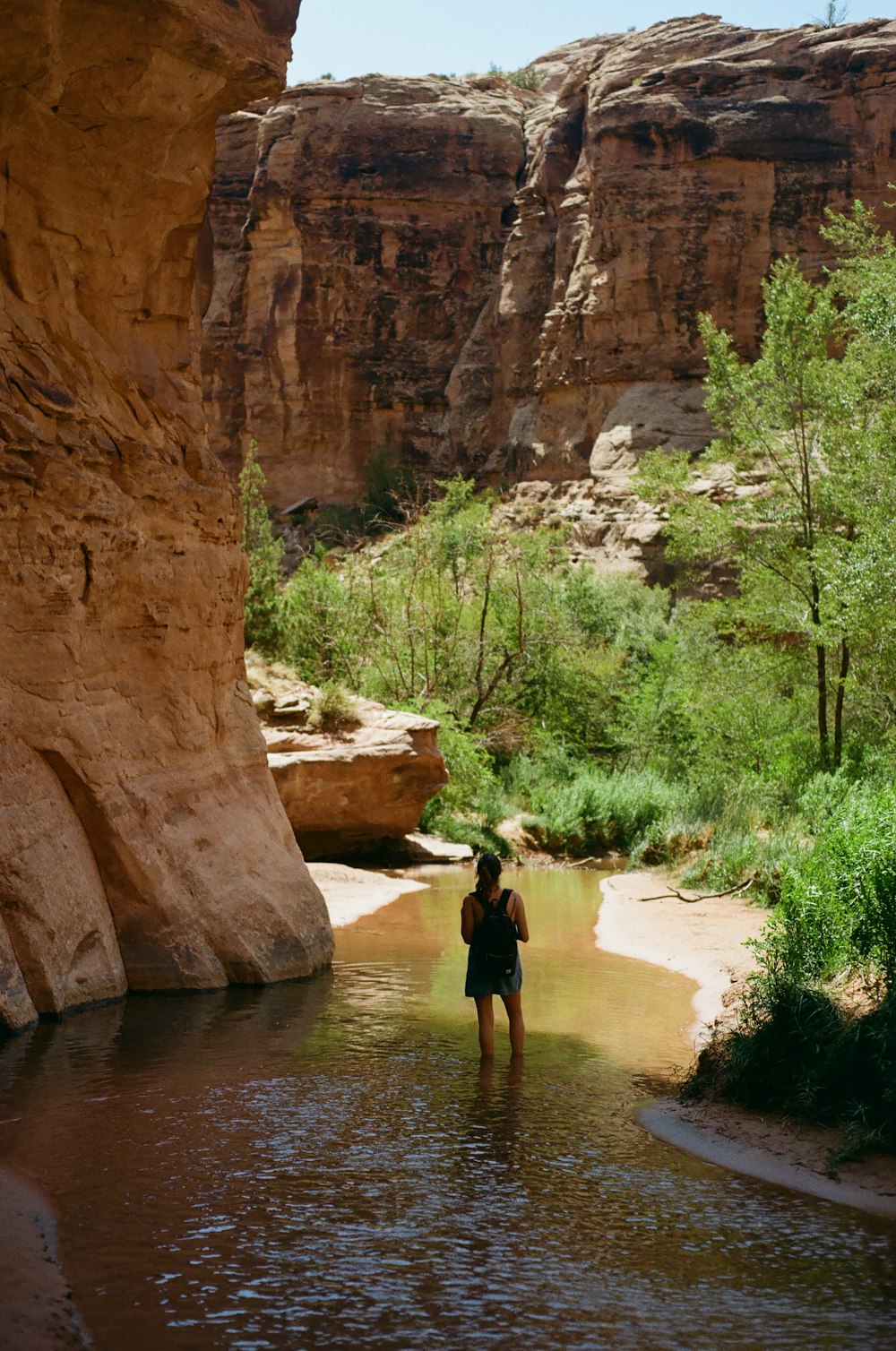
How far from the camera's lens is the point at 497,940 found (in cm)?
862

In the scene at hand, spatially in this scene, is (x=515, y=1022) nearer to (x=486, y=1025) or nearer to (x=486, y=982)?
(x=486, y=1025)

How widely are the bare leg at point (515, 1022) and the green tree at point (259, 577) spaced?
56.3 feet

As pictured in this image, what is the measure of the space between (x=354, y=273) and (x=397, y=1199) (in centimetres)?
4253

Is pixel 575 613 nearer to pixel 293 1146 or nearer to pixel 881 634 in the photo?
pixel 881 634

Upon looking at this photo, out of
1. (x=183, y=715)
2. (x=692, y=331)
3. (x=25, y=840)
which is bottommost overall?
(x=25, y=840)

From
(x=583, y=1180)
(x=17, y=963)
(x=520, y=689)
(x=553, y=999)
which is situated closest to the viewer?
(x=583, y=1180)

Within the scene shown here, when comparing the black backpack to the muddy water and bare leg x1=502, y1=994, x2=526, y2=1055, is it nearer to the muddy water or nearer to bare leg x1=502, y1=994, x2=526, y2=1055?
bare leg x1=502, y1=994, x2=526, y2=1055

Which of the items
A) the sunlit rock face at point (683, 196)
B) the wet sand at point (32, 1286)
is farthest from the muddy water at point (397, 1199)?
the sunlit rock face at point (683, 196)

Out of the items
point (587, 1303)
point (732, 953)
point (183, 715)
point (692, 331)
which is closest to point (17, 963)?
point (183, 715)

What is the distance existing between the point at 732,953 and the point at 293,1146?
6.91 meters

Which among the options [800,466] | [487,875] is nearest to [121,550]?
[487,875]

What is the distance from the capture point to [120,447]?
11.2 metres

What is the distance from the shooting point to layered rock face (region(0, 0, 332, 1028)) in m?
9.81

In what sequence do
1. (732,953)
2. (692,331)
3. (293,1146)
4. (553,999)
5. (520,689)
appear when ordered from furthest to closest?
(692,331) < (520,689) < (732,953) < (553,999) < (293,1146)
